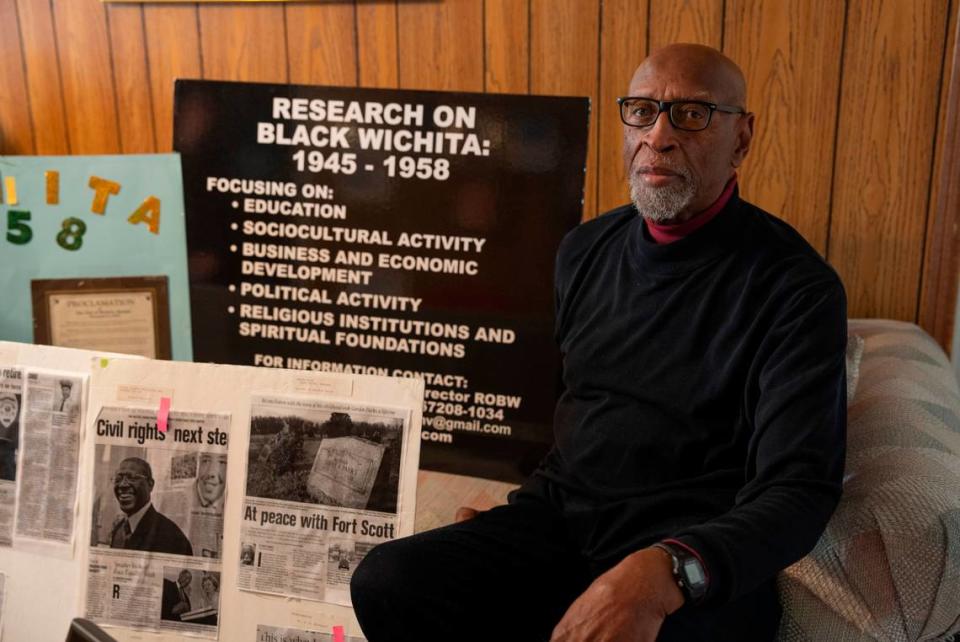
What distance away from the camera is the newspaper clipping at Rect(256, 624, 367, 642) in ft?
4.57

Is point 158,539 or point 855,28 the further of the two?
point 855,28

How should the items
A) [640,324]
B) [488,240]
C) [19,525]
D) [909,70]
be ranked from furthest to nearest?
1. [488,240]
2. [909,70]
3. [19,525]
4. [640,324]

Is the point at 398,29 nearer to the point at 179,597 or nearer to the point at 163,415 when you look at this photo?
the point at 163,415

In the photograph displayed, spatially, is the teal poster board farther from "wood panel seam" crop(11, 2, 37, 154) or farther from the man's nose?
the man's nose

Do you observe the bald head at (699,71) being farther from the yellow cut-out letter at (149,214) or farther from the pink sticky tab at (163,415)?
the yellow cut-out letter at (149,214)

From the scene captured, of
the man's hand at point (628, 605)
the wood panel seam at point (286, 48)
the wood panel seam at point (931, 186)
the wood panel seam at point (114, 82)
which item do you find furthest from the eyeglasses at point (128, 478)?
the wood panel seam at point (931, 186)

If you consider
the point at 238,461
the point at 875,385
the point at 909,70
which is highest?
the point at 909,70

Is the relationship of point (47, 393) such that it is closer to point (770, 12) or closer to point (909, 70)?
point (770, 12)

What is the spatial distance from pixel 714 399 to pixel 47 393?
3.43ft

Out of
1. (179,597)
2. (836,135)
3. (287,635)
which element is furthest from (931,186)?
(179,597)

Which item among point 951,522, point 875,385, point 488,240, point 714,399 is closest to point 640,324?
point 714,399

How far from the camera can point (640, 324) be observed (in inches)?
54.5

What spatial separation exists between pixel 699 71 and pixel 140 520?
1.10 meters

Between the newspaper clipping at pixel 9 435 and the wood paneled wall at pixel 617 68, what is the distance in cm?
101
